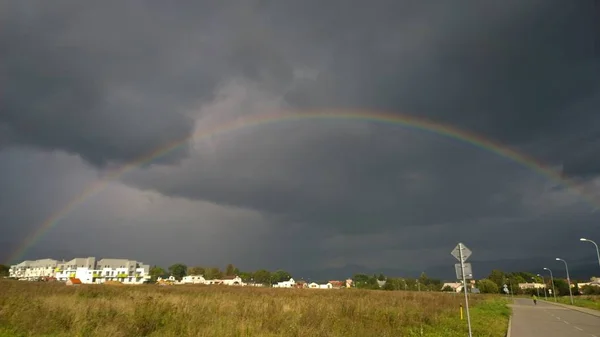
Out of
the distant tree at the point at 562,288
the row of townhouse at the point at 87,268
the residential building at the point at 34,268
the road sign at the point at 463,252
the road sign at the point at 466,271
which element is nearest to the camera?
the road sign at the point at 466,271

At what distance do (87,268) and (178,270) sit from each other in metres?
48.1

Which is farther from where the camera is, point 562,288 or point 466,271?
point 562,288

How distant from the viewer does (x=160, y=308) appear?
53.8ft

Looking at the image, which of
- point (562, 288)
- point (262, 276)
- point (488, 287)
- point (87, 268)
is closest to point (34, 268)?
point (87, 268)

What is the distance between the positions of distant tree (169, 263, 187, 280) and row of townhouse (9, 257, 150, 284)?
1204 centimetres

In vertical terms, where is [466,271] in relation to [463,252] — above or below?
below

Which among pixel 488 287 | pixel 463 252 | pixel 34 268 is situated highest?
pixel 34 268

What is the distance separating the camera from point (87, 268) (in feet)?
494

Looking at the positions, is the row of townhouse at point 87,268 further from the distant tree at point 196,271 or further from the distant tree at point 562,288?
the distant tree at point 562,288

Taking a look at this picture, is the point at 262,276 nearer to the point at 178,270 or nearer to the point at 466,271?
the point at 178,270

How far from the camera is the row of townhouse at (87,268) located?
15775 cm

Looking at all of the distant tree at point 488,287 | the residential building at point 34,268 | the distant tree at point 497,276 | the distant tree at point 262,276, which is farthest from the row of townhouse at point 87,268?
the distant tree at point 497,276

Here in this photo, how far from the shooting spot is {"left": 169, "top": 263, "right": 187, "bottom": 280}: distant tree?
7392 inches

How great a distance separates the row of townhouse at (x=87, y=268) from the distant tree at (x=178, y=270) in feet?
39.5
